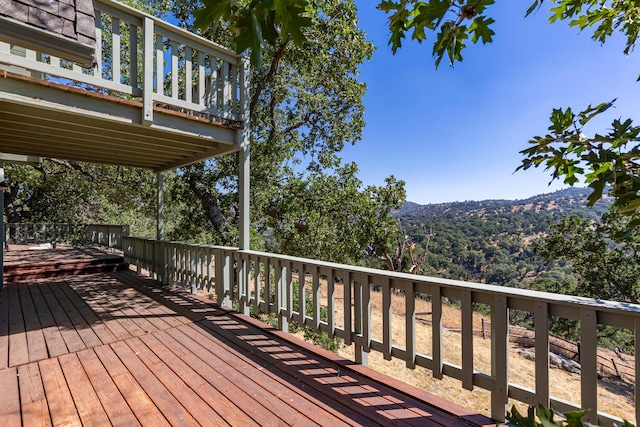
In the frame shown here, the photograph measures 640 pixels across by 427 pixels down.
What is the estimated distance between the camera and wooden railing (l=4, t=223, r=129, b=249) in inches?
389

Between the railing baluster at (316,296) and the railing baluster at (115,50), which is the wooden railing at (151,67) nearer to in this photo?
the railing baluster at (115,50)

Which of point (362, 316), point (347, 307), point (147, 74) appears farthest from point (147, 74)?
point (362, 316)

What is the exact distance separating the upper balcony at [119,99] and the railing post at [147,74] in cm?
1

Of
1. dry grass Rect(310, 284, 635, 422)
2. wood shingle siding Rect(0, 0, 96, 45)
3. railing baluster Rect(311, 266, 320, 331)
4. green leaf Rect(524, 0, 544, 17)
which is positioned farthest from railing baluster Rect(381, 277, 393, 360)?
dry grass Rect(310, 284, 635, 422)

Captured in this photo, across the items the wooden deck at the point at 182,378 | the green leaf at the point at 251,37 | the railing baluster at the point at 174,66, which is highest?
the railing baluster at the point at 174,66

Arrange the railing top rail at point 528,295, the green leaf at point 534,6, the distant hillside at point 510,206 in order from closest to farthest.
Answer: the green leaf at point 534,6 < the railing top rail at point 528,295 < the distant hillside at point 510,206

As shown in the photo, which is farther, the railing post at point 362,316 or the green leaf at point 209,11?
the railing post at point 362,316

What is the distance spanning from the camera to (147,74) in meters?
3.29

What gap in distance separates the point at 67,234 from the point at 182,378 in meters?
11.8

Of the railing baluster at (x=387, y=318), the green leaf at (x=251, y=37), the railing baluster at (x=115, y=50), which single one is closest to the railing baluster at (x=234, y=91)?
the railing baluster at (x=115, y=50)

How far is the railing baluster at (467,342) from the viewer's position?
2.03 metres

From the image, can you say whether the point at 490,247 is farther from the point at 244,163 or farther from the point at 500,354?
the point at 500,354

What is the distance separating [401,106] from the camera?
67.1 feet

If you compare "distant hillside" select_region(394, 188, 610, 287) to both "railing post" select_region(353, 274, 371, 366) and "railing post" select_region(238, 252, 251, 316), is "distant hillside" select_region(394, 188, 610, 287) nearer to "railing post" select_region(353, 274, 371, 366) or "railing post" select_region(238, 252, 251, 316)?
"railing post" select_region(238, 252, 251, 316)
